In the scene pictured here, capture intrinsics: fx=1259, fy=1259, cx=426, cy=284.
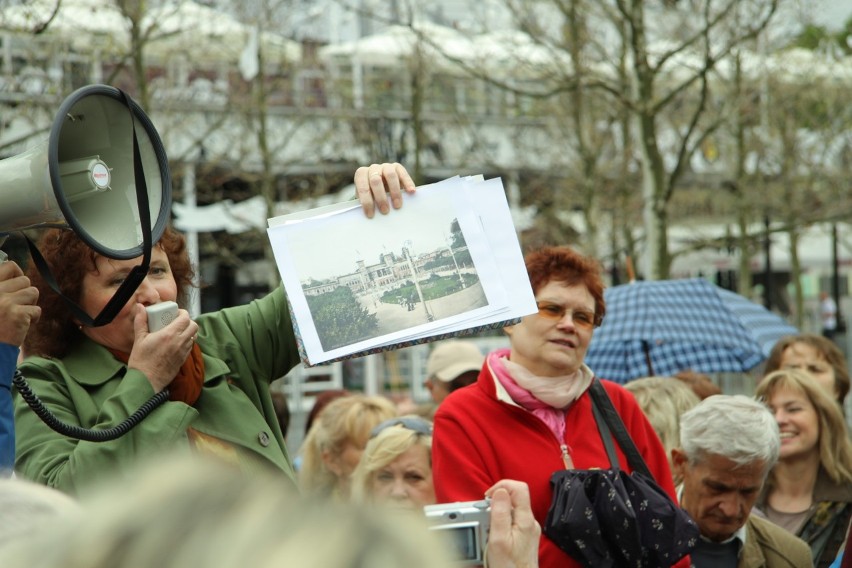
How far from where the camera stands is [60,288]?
9.71 feet

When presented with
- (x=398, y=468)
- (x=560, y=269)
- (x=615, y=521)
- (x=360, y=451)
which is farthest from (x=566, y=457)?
(x=360, y=451)

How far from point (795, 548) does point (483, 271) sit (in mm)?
2215

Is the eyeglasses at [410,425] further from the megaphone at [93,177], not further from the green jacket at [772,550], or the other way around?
the megaphone at [93,177]

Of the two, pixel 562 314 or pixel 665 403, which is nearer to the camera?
pixel 562 314

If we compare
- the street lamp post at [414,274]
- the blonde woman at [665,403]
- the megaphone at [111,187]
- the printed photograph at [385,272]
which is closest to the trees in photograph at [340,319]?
the printed photograph at [385,272]

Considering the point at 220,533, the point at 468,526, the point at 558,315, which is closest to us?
the point at 220,533

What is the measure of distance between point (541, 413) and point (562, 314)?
362 millimetres

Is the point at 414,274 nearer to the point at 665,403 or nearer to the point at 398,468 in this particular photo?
the point at 398,468

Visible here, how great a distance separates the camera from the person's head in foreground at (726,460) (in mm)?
4426

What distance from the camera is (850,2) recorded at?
24.6 meters

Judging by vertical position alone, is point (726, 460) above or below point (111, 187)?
below

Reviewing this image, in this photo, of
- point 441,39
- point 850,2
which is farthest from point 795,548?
point 850,2

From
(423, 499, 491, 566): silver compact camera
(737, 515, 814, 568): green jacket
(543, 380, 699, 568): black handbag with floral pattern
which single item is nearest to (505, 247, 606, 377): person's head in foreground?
(543, 380, 699, 568): black handbag with floral pattern

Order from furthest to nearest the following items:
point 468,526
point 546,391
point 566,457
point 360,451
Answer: point 360,451, point 546,391, point 566,457, point 468,526
